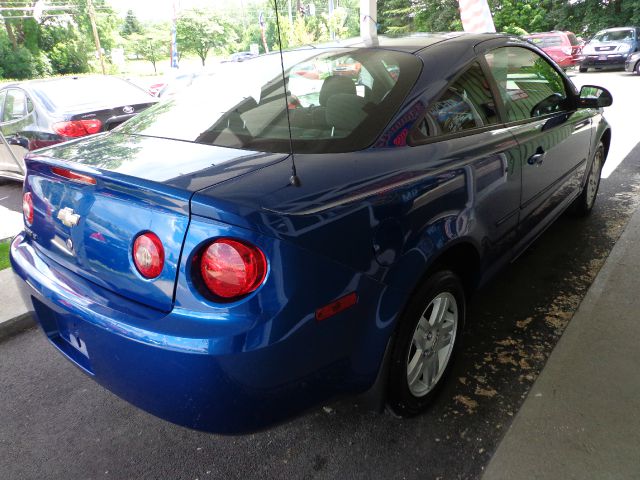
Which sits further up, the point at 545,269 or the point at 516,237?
the point at 516,237

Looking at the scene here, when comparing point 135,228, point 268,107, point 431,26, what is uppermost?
point 268,107

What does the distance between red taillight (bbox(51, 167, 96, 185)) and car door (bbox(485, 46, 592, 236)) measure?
6.32 feet

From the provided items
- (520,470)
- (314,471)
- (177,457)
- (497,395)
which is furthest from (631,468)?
(177,457)

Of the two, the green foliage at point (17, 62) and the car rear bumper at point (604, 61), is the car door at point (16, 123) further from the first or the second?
the green foliage at point (17, 62)

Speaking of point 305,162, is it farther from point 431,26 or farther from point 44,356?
point 431,26

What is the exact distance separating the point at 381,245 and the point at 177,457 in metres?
1.19

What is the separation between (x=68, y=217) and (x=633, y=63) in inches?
794

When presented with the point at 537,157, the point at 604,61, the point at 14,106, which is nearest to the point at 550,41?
the point at 604,61

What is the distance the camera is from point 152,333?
146cm

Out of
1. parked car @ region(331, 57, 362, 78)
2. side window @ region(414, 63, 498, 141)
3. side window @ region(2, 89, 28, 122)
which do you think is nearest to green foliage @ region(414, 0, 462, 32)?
side window @ region(2, 89, 28, 122)

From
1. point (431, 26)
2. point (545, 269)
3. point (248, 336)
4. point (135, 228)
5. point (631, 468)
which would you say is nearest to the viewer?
point (248, 336)

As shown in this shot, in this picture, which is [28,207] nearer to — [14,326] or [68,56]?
[14,326]

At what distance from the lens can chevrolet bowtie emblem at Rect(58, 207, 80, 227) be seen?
1.70 m

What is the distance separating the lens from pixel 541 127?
2.80 meters
